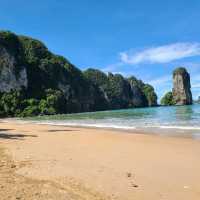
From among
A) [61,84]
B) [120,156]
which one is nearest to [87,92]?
[61,84]

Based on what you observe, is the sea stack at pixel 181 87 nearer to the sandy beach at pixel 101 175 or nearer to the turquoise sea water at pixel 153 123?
the turquoise sea water at pixel 153 123

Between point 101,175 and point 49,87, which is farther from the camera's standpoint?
point 49,87

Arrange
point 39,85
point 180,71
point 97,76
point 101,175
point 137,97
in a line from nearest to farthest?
point 101,175 < point 39,85 < point 180,71 < point 137,97 < point 97,76

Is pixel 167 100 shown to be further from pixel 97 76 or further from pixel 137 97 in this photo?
pixel 97 76

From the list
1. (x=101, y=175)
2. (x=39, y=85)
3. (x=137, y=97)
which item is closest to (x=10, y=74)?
(x=39, y=85)

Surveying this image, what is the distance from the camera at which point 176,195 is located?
5.18m

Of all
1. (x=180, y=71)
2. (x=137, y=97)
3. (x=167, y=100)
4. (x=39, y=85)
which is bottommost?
(x=167, y=100)

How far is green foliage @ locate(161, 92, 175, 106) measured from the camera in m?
175

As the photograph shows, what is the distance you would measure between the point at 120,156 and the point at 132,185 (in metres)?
3.16

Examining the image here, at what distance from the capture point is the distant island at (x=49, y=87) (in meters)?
98.6

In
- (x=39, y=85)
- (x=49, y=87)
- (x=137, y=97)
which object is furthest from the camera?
(x=137, y=97)

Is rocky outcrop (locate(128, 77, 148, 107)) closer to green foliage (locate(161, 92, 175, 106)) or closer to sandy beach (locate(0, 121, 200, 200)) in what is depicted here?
green foliage (locate(161, 92, 175, 106))

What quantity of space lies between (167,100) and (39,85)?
270 ft

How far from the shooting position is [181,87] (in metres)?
173
